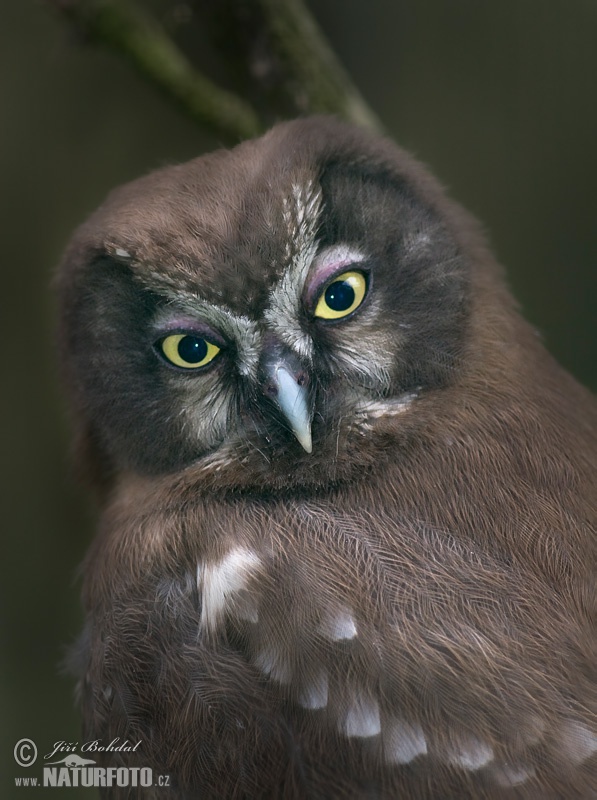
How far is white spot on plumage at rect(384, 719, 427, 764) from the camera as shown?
5.56 ft

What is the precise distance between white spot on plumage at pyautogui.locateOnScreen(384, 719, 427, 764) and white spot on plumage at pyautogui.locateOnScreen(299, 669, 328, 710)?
0.43 ft

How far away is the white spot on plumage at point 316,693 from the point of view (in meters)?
1.75

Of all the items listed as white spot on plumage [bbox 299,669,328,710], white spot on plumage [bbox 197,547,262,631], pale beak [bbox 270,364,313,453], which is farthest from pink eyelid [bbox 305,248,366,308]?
white spot on plumage [bbox 299,669,328,710]

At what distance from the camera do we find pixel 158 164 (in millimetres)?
3949

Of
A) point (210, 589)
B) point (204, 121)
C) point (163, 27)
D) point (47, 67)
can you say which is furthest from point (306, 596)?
point (47, 67)

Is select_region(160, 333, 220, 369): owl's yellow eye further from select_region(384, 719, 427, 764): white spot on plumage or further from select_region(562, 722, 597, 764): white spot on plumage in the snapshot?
select_region(562, 722, 597, 764): white spot on plumage

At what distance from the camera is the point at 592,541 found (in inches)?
76.0

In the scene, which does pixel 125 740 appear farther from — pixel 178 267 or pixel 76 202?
pixel 76 202

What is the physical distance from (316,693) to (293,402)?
57 cm

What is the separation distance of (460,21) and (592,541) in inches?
120

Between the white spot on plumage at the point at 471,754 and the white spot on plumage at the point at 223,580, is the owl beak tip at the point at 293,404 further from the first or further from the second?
the white spot on plumage at the point at 471,754

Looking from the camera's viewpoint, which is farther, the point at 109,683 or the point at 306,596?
the point at 109,683

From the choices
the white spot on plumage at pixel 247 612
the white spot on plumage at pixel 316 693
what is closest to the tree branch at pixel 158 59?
the white spot on plumage at pixel 247 612

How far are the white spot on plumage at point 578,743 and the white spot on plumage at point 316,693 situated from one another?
0.44 metres
